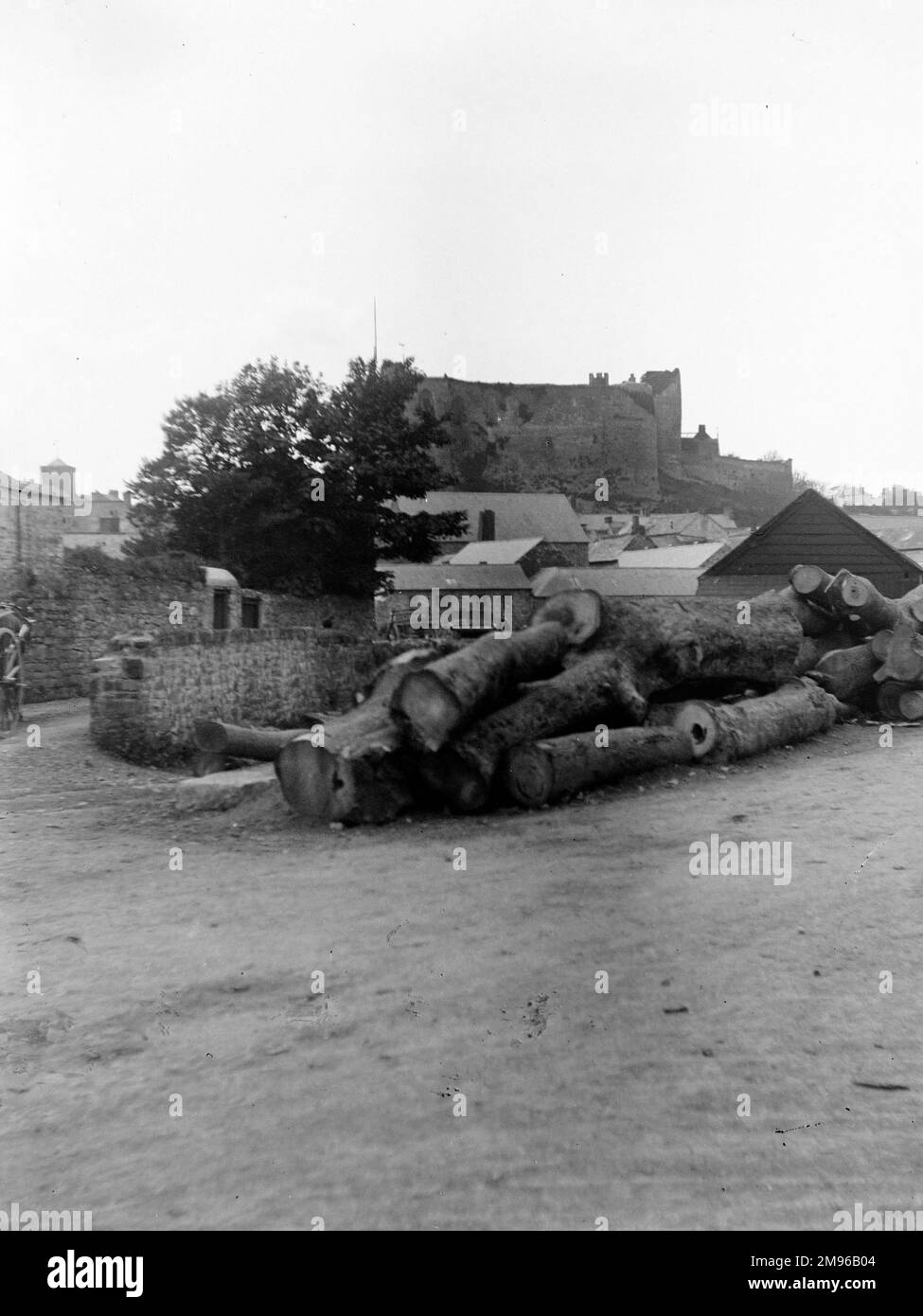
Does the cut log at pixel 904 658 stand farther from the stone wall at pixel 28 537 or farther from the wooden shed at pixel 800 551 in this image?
the stone wall at pixel 28 537

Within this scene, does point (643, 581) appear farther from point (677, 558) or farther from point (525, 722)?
point (525, 722)

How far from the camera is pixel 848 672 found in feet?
39.0

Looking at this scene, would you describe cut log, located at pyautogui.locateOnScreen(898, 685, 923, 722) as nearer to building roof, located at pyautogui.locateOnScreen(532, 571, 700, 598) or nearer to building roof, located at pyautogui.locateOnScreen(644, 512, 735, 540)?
building roof, located at pyautogui.locateOnScreen(532, 571, 700, 598)

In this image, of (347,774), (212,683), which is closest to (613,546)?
(212,683)

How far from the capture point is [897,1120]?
9.17 feet

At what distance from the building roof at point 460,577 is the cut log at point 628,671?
1984 cm

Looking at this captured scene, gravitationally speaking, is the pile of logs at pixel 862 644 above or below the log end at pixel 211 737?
above

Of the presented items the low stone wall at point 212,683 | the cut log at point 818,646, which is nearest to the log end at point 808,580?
the cut log at point 818,646

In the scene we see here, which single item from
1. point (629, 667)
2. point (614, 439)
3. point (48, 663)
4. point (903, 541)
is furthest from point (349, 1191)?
point (614, 439)

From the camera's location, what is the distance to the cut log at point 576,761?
7.60 meters

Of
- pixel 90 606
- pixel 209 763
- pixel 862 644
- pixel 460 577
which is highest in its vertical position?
pixel 460 577

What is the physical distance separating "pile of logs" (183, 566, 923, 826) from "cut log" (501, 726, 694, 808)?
0.01 metres

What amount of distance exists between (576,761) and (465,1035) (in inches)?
177
